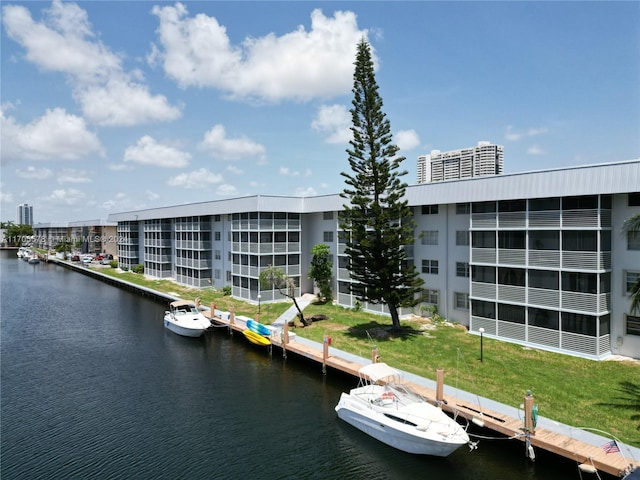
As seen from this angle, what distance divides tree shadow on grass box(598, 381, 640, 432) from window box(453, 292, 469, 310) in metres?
11.6

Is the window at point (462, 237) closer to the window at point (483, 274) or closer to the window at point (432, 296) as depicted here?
the window at point (483, 274)

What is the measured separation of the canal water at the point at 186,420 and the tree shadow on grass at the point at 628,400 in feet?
14.2

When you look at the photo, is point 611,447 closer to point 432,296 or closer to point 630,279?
point 630,279

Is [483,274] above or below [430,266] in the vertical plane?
below

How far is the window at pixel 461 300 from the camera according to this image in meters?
30.8

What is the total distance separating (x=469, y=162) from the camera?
1911 inches

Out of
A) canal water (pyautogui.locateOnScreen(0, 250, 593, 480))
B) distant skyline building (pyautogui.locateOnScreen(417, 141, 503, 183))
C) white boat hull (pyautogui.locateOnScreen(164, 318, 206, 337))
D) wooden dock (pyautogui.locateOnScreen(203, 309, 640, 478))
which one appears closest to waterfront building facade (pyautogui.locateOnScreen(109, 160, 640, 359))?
white boat hull (pyautogui.locateOnScreen(164, 318, 206, 337))

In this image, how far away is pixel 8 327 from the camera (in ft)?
124

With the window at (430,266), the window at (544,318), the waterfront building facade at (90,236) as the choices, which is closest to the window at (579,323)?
the window at (544,318)

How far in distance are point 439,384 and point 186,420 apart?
37.2 ft

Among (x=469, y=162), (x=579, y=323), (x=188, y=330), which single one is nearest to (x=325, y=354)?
(x=188, y=330)

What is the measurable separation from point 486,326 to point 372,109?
1602 cm

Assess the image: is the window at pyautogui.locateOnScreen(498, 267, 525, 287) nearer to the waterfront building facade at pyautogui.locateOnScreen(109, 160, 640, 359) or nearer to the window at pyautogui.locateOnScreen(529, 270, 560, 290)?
the waterfront building facade at pyautogui.locateOnScreen(109, 160, 640, 359)

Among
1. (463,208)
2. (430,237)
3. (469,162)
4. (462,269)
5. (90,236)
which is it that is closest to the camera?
(463,208)
